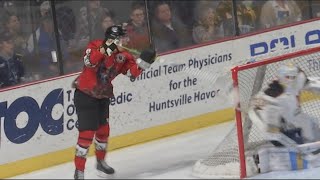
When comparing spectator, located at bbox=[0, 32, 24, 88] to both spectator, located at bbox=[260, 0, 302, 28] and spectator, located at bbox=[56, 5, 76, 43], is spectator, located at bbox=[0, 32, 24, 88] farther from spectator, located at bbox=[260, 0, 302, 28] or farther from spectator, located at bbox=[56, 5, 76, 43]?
spectator, located at bbox=[260, 0, 302, 28]

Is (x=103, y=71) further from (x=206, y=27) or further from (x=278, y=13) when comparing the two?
(x=278, y=13)

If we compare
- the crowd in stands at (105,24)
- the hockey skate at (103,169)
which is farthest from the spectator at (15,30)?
the hockey skate at (103,169)

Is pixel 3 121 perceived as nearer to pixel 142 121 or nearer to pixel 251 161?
pixel 142 121

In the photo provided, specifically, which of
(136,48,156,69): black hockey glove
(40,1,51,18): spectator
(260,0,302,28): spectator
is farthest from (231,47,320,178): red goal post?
(260,0,302,28): spectator

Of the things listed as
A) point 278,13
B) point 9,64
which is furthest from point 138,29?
point 278,13

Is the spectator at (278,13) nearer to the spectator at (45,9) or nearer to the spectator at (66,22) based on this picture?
the spectator at (66,22)

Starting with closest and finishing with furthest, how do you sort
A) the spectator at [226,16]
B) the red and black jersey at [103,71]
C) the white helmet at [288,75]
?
1. the white helmet at [288,75]
2. the red and black jersey at [103,71]
3. the spectator at [226,16]

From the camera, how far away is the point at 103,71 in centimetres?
543

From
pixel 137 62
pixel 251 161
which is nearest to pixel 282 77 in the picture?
pixel 251 161

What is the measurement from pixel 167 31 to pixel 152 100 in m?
0.80

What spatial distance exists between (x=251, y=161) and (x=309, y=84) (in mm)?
649

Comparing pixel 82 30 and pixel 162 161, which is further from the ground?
pixel 82 30

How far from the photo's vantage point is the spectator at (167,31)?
23.7 feet

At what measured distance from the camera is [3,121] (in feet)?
19.6
